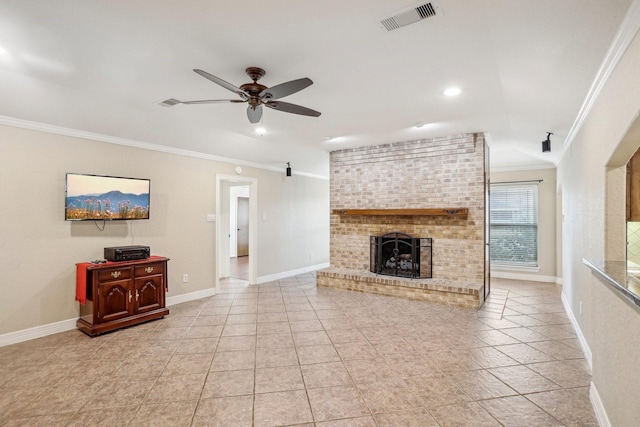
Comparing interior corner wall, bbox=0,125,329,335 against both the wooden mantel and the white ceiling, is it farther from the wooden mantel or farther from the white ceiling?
the wooden mantel

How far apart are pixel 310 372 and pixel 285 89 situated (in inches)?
88.8

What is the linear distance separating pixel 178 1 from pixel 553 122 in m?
3.75

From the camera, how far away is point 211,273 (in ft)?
17.6

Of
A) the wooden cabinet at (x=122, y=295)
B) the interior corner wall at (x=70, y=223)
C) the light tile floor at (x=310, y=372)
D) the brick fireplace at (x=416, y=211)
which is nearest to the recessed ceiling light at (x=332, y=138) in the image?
the brick fireplace at (x=416, y=211)

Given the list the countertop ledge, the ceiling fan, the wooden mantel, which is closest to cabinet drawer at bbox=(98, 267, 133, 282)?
the ceiling fan

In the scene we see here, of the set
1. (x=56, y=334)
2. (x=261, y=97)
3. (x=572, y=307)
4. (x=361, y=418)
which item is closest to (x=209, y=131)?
(x=261, y=97)

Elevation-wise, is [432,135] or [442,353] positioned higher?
[432,135]

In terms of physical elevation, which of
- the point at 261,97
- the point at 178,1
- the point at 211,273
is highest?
the point at 178,1

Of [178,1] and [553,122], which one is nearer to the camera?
[178,1]

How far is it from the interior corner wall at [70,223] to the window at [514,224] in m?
4.89

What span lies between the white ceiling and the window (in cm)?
285

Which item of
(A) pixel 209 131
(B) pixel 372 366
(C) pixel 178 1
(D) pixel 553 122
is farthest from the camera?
(A) pixel 209 131

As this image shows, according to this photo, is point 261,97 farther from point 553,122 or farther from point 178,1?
point 553,122

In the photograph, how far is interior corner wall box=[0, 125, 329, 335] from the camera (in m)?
3.37
